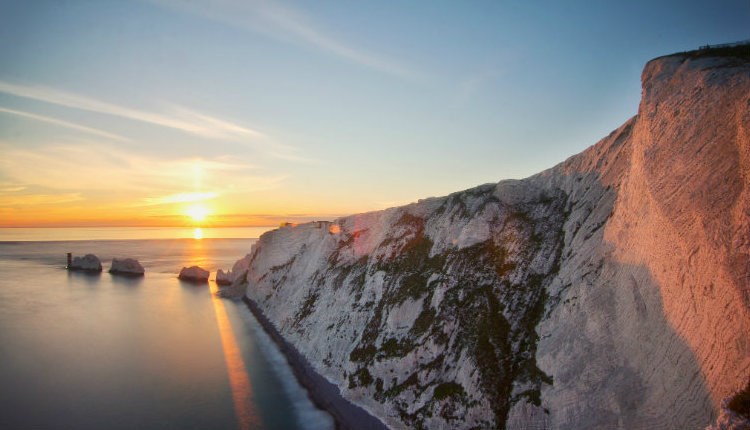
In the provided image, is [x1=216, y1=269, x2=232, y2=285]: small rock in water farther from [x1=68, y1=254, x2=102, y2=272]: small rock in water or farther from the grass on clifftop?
the grass on clifftop

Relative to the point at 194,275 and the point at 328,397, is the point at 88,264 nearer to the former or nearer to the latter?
the point at 194,275

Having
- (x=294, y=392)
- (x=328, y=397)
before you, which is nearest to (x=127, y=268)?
(x=294, y=392)

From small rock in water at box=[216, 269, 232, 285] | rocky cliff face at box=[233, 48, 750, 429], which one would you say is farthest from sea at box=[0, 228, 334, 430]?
small rock in water at box=[216, 269, 232, 285]

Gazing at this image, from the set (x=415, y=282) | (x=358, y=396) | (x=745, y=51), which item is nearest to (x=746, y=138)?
(x=745, y=51)

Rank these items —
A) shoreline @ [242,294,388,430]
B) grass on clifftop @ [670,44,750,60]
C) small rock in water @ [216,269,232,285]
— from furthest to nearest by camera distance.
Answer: small rock in water @ [216,269,232,285] → shoreline @ [242,294,388,430] → grass on clifftop @ [670,44,750,60]

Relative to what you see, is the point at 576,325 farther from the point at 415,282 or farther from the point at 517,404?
the point at 415,282
